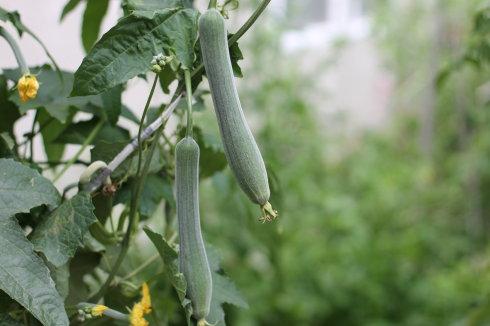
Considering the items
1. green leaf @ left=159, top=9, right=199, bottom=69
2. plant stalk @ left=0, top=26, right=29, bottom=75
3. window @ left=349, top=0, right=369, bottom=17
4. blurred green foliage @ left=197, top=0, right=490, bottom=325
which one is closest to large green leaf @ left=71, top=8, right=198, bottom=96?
green leaf @ left=159, top=9, right=199, bottom=69

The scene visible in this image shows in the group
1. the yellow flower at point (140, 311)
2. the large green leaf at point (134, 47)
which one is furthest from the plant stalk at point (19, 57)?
the yellow flower at point (140, 311)

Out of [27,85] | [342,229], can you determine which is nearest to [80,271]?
[27,85]

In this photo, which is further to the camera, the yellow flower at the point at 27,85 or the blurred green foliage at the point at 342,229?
the blurred green foliage at the point at 342,229

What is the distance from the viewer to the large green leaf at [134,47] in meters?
0.58

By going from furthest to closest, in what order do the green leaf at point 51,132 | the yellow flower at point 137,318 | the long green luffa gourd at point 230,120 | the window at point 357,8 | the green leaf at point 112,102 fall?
the window at point 357,8 < the green leaf at point 51,132 < the green leaf at point 112,102 < the yellow flower at point 137,318 < the long green luffa gourd at point 230,120

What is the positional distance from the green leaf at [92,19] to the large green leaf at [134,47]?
9.9 inches

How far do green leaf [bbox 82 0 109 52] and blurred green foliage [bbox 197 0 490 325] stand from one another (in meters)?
1.02

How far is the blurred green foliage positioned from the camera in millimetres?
2324

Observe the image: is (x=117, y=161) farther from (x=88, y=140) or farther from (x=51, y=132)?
(x=51, y=132)

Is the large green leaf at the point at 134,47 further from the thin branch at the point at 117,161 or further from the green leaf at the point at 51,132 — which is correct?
the green leaf at the point at 51,132

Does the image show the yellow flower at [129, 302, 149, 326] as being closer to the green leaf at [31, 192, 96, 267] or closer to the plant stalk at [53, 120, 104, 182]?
the green leaf at [31, 192, 96, 267]

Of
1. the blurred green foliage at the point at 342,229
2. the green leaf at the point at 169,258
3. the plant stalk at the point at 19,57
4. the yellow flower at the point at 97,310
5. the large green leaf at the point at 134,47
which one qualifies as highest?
the large green leaf at the point at 134,47

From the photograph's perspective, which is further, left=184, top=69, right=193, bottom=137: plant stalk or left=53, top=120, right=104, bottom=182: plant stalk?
left=53, top=120, right=104, bottom=182: plant stalk

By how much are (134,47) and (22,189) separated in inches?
5.7
